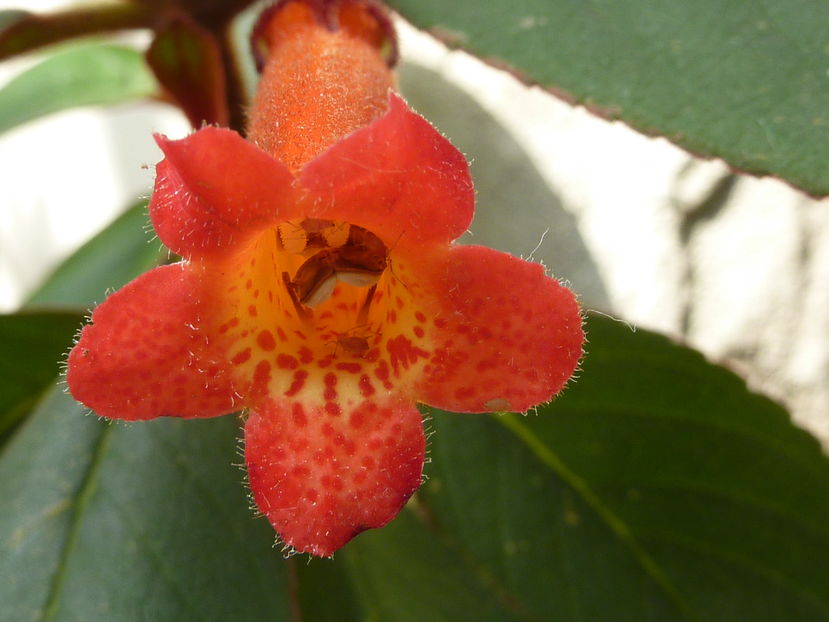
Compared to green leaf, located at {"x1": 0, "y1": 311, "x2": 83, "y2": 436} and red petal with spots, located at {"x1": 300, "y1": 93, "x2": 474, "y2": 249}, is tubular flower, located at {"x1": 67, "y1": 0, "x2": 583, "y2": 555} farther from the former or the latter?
green leaf, located at {"x1": 0, "y1": 311, "x2": 83, "y2": 436}

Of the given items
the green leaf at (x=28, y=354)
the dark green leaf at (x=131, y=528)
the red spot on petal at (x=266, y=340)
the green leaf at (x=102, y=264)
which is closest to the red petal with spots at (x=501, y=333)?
the red spot on petal at (x=266, y=340)

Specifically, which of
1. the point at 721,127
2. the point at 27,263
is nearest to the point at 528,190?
A: the point at 721,127

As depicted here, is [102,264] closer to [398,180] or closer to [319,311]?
[319,311]

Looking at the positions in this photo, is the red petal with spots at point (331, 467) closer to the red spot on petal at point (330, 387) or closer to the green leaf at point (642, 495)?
the red spot on petal at point (330, 387)

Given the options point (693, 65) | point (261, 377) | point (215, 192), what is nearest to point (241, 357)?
point (261, 377)

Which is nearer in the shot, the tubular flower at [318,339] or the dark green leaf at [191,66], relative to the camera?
the tubular flower at [318,339]

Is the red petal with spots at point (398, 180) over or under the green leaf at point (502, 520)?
over

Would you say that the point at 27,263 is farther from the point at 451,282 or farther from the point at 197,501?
the point at 451,282
